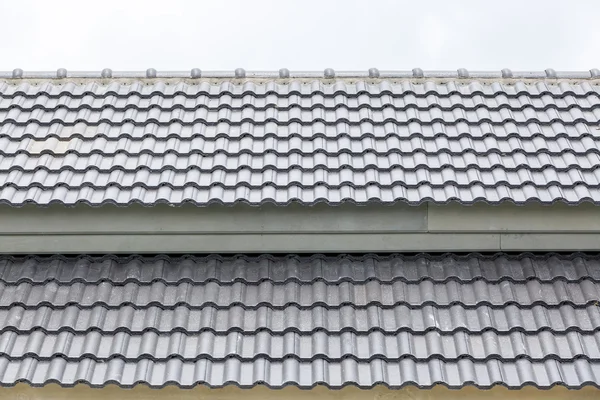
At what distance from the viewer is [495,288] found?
4539mm

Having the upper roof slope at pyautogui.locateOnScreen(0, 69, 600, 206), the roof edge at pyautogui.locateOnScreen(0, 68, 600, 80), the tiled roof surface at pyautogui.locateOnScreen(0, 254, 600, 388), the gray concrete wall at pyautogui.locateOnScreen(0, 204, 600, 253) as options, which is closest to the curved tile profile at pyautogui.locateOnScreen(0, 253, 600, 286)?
the tiled roof surface at pyautogui.locateOnScreen(0, 254, 600, 388)

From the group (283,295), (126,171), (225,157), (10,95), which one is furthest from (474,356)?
(10,95)

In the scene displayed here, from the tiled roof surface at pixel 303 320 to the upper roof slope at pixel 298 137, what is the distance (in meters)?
0.57

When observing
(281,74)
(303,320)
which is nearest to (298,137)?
(281,74)

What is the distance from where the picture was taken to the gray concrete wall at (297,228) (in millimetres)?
4551

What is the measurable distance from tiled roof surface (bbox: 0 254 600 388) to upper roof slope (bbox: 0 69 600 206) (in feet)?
1.86

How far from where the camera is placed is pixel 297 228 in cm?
455

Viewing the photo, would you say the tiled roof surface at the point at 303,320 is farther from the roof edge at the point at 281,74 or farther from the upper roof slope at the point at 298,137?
the roof edge at the point at 281,74

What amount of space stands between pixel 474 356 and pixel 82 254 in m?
2.90

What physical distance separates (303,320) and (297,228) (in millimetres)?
676

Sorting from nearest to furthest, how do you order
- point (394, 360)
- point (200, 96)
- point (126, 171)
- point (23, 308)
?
point (394, 360), point (23, 308), point (126, 171), point (200, 96)

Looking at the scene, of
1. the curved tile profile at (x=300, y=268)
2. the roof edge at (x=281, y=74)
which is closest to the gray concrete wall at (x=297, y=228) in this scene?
the curved tile profile at (x=300, y=268)

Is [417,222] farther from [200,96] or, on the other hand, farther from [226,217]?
[200,96]

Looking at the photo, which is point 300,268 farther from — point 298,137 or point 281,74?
point 281,74
